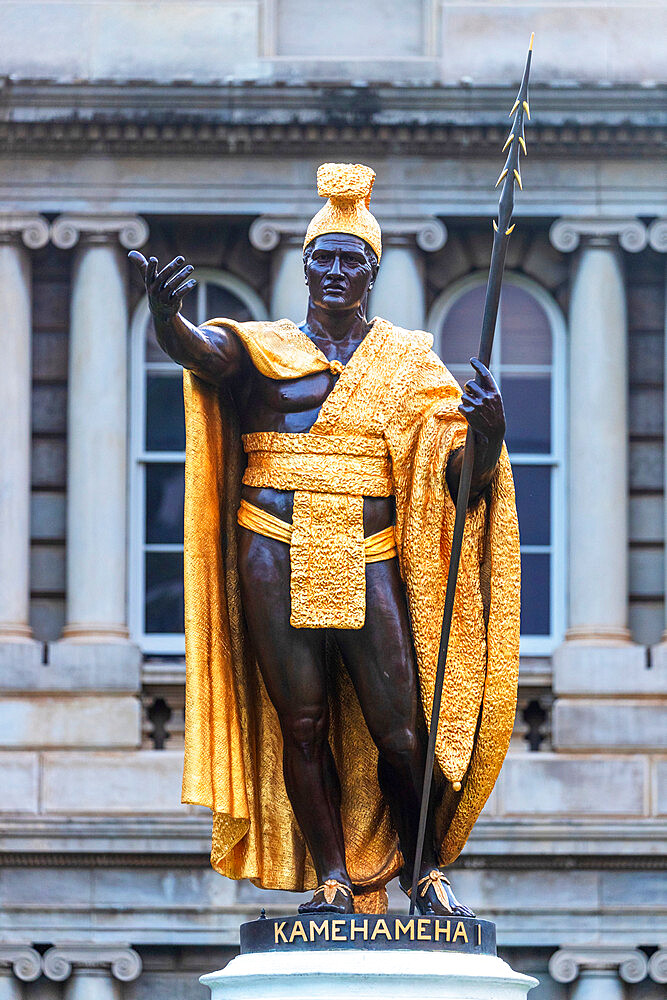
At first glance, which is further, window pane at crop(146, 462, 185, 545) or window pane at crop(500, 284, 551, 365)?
window pane at crop(500, 284, 551, 365)

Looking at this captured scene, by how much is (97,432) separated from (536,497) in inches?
139

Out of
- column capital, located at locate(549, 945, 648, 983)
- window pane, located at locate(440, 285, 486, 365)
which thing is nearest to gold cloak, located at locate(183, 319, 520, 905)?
column capital, located at locate(549, 945, 648, 983)

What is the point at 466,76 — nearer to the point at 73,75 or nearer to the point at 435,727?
the point at 73,75

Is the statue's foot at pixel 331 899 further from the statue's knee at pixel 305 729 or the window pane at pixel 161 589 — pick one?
the window pane at pixel 161 589

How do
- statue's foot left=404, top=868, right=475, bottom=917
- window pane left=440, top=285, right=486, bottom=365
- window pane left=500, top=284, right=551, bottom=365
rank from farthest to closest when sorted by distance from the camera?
window pane left=500, top=284, right=551, bottom=365 → window pane left=440, top=285, right=486, bottom=365 → statue's foot left=404, top=868, right=475, bottom=917

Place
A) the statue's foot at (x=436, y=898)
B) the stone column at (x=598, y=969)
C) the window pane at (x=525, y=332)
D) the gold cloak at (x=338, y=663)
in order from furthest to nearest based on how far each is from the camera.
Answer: the window pane at (x=525, y=332) → the stone column at (x=598, y=969) → the gold cloak at (x=338, y=663) → the statue's foot at (x=436, y=898)

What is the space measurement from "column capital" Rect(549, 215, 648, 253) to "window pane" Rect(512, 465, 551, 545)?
1.77 meters

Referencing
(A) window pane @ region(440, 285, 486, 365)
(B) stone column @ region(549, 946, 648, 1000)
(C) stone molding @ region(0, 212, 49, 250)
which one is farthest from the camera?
(A) window pane @ region(440, 285, 486, 365)

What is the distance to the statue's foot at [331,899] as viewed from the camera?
905 cm

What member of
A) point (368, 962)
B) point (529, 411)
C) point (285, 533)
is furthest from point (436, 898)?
point (529, 411)

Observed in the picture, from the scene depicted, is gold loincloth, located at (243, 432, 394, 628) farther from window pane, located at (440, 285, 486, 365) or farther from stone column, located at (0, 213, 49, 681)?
window pane, located at (440, 285, 486, 365)

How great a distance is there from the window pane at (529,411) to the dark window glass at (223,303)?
86.3 inches

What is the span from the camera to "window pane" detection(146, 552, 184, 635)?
22.5 m

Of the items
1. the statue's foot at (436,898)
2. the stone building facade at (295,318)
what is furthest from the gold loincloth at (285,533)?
the stone building facade at (295,318)
